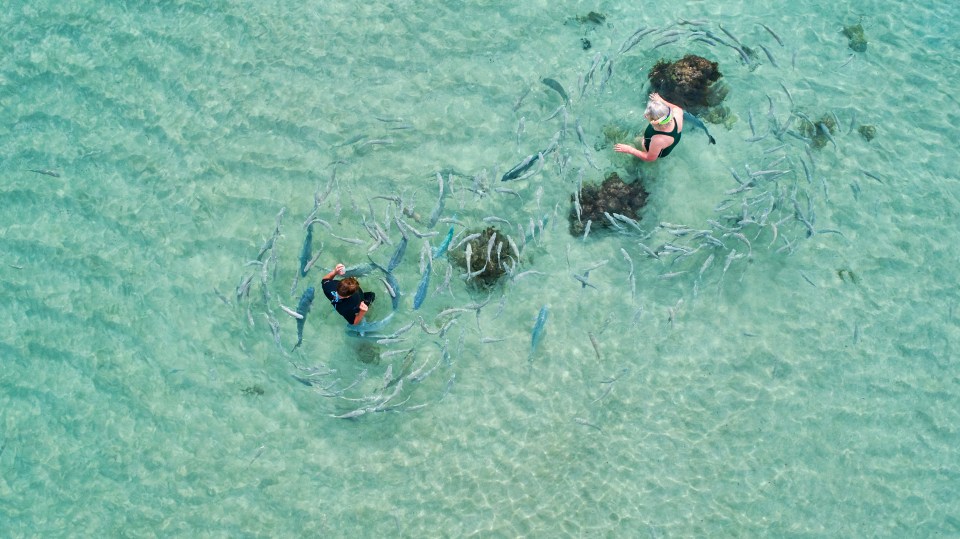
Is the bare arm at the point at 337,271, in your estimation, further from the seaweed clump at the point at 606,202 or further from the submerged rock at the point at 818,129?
the submerged rock at the point at 818,129

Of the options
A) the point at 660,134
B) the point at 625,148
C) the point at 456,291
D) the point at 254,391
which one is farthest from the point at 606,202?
the point at 254,391

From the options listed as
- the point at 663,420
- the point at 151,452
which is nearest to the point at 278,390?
the point at 151,452

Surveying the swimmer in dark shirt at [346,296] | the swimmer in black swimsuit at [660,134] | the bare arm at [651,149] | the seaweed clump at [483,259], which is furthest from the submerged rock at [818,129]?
the swimmer in dark shirt at [346,296]

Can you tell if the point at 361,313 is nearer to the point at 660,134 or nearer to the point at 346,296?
the point at 346,296

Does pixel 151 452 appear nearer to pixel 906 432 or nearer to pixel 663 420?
pixel 663 420

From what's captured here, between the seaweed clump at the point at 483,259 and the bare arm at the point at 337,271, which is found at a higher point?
the bare arm at the point at 337,271

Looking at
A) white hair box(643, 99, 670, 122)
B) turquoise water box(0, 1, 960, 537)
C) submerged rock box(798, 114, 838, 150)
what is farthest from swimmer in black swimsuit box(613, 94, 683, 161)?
submerged rock box(798, 114, 838, 150)
